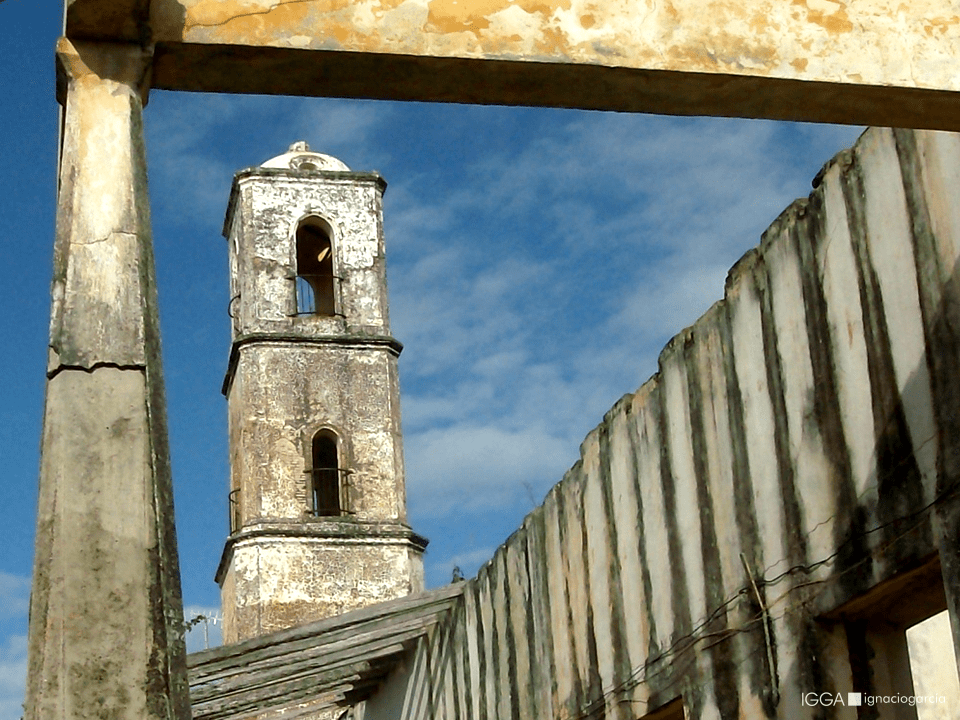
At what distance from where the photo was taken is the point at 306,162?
25.8m

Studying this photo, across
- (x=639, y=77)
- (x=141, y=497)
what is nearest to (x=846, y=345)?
(x=639, y=77)

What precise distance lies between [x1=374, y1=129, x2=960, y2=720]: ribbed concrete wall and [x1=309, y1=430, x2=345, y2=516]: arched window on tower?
1336 centimetres

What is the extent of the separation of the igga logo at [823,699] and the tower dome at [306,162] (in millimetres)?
19309

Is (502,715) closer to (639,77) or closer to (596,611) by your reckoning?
(596,611)

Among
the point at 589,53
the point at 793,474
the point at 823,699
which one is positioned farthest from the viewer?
the point at 793,474

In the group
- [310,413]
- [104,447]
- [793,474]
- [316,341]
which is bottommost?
[104,447]

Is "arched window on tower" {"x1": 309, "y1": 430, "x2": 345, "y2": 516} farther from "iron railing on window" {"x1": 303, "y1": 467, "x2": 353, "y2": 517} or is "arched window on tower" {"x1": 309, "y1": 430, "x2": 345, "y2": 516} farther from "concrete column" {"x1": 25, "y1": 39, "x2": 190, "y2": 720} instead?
"concrete column" {"x1": 25, "y1": 39, "x2": 190, "y2": 720}

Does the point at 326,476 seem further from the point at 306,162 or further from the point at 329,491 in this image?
the point at 306,162

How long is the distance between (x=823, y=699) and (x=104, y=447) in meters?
4.20

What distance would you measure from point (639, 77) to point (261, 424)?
1871cm

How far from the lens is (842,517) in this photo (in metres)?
7.00

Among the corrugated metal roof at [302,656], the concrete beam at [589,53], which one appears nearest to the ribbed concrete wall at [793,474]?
the concrete beam at [589,53]

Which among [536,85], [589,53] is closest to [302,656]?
[536,85]

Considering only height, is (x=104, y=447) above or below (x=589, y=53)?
below
